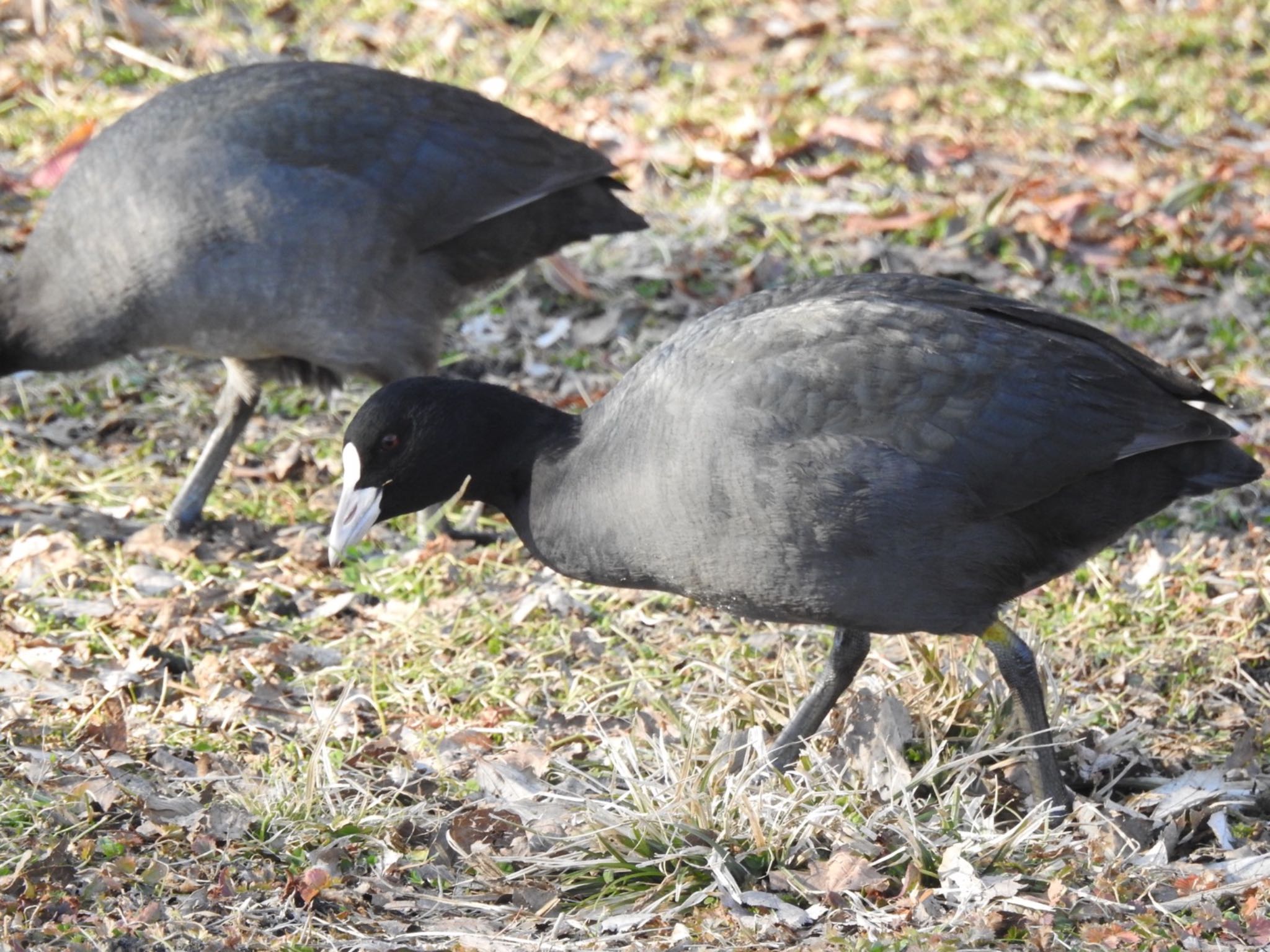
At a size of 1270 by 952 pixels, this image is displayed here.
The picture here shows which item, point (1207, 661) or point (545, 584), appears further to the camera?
point (545, 584)

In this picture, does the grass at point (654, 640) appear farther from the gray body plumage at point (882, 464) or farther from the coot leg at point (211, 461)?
the gray body plumage at point (882, 464)

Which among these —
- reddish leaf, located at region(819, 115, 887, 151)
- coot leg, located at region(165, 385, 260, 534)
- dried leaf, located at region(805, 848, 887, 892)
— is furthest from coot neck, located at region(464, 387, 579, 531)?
reddish leaf, located at region(819, 115, 887, 151)

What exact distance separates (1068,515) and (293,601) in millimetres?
2907

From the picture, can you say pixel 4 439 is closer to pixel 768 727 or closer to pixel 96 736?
pixel 96 736

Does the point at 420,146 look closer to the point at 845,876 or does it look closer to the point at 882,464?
the point at 882,464

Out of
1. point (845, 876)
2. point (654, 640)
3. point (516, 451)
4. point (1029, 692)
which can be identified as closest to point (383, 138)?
point (516, 451)

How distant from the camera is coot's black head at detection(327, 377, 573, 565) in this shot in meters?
4.62

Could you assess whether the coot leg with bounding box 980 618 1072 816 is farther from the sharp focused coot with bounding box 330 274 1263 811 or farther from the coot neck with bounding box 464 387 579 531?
the coot neck with bounding box 464 387 579 531

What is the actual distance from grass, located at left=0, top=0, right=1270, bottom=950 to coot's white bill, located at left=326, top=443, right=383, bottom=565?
24.5 inches

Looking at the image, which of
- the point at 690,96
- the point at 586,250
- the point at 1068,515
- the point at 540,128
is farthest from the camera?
the point at 690,96

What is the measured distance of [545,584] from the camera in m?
5.99

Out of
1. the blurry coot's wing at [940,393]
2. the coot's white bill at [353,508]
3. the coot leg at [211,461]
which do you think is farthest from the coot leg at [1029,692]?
the coot leg at [211,461]

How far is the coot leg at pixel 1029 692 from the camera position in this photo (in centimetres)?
438

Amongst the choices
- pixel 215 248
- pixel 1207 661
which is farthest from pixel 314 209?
pixel 1207 661
